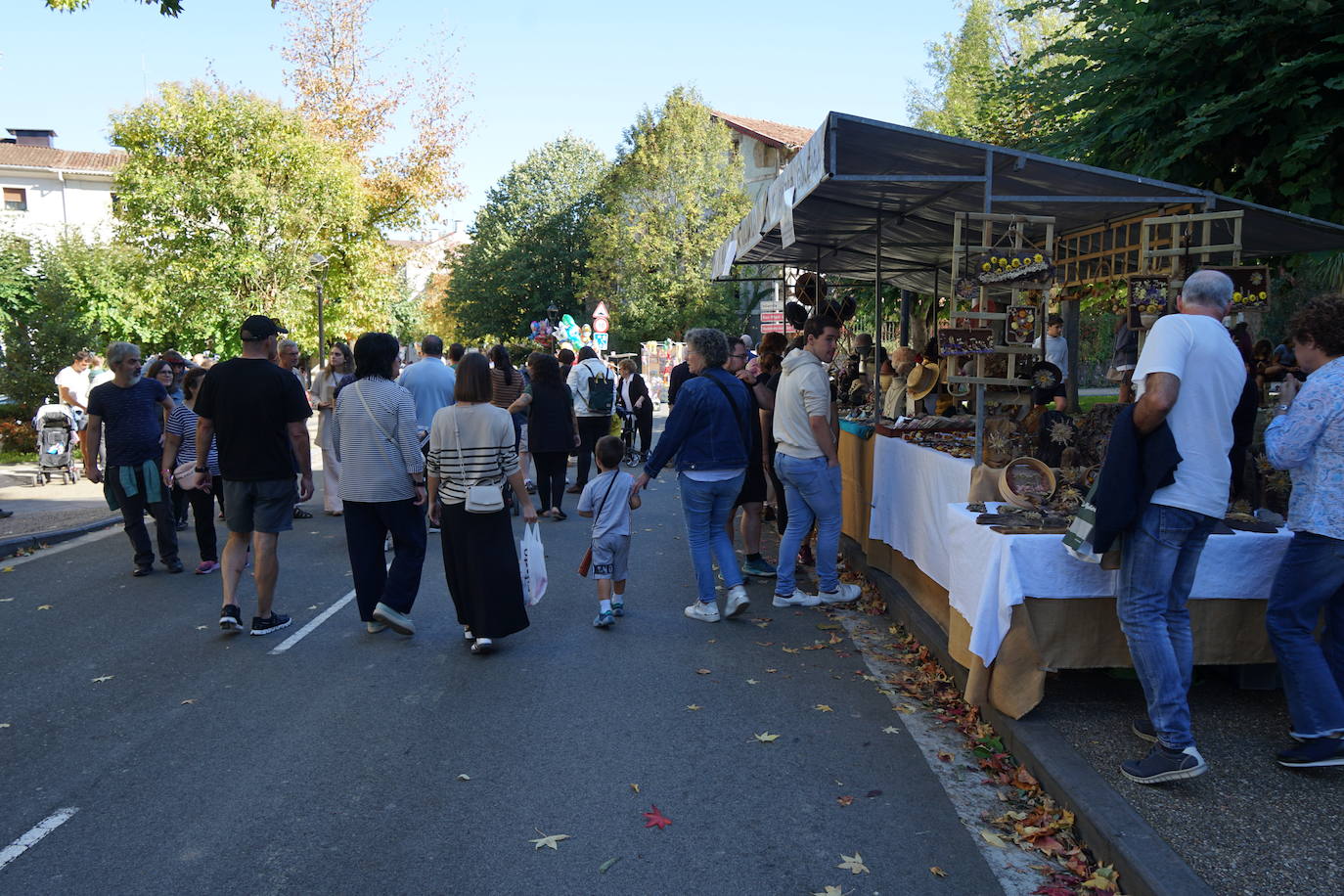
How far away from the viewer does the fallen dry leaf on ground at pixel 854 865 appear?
139 inches

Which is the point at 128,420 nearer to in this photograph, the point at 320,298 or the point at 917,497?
the point at 917,497

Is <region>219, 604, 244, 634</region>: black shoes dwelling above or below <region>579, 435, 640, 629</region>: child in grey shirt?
below

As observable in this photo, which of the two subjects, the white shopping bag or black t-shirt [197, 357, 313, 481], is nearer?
the white shopping bag

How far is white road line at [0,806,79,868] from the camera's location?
3705 millimetres

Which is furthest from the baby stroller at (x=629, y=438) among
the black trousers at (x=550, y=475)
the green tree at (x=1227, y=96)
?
the green tree at (x=1227, y=96)

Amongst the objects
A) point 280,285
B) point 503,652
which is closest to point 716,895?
point 503,652

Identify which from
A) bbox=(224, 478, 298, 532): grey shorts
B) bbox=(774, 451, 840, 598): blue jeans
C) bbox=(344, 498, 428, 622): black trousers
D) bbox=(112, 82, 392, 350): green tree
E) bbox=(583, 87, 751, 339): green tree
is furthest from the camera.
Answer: bbox=(583, 87, 751, 339): green tree

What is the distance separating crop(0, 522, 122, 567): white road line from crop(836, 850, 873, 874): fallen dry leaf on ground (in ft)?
28.3

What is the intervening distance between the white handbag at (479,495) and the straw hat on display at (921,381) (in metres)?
4.43

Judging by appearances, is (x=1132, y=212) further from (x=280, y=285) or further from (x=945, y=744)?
(x=280, y=285)

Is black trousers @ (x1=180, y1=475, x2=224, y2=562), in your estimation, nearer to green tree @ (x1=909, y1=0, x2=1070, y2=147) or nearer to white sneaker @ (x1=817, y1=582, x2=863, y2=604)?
white sneaker @ (x1=817, y1=582, x2=863, y2=604)

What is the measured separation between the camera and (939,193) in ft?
26.7

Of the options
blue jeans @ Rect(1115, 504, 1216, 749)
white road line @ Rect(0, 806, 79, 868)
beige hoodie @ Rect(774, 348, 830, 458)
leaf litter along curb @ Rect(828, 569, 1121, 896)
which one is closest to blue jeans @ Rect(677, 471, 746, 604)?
beige hoodie @ Rect(774, 348, 830, 458)

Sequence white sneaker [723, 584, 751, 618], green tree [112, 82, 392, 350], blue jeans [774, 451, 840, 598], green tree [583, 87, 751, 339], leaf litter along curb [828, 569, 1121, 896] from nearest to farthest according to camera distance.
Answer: leaf litter along curb [828, 569, 1121, 896]
white sneaker [723, 584, 751, 618]
blue jeans [774, 451, 840, 598]
green tree [112, 82, 392, 350]
green tree [583, 87, 751, 339]
